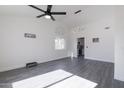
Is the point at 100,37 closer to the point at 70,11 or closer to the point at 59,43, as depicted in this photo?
the point at 70,11

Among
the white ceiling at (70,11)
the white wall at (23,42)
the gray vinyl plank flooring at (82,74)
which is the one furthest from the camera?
the white wall at (23,42)

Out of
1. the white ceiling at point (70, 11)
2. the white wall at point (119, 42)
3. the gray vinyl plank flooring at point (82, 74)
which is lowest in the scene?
the gray vinyl plank flooring at point (82, 74)

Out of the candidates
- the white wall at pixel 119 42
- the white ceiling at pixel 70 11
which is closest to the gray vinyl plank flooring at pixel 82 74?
the white wall at pixel 119 42

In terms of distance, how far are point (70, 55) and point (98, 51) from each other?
2.80 m

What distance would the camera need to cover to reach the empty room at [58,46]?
111 inches

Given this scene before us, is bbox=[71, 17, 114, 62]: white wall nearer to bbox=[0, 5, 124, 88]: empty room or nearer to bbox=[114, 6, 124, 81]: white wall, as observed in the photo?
bbox=[0, 5, 124, 88]: empty room

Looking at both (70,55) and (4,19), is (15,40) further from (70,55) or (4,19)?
(70,55)

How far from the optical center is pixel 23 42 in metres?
4.75

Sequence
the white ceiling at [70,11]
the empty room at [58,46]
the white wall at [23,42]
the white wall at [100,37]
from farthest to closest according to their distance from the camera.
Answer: the white wall at [100,37], the white wall at [23,42], the white ceiling at [70,11], the empty room at [58,46]

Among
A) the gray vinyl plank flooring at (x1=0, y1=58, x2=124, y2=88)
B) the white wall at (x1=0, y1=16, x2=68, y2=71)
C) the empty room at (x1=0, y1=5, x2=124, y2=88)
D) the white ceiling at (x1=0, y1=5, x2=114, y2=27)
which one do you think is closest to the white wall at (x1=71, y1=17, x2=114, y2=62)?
the empty room at (x1=0, y1=5, x2=124, y2=88)

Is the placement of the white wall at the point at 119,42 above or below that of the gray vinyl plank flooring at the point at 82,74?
above

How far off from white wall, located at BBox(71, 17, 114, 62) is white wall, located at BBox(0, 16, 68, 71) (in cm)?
275

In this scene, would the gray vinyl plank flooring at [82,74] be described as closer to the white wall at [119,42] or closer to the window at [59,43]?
the white wall at [119,42]
